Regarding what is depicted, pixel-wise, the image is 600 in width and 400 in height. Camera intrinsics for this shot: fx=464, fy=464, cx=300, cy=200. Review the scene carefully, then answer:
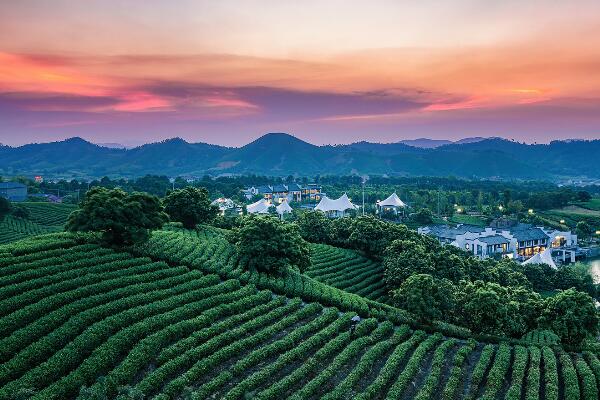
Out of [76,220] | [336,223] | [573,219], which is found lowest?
[573,219]

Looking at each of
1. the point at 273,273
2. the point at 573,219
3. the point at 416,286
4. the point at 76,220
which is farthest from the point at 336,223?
the point at 573,219

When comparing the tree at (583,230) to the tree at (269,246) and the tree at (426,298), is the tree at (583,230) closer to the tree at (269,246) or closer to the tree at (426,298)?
the tree at (426,298)

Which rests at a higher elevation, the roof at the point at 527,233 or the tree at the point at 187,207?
the tree at the point at 187,207

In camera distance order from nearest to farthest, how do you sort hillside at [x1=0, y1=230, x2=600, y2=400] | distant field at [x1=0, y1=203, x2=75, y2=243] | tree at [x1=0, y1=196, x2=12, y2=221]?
hillside at [x1=0, y1=230, x2=600, y2=400] → distant field at [x1=0, y1=203, x2=75, y2=243] → tree at [x1=0, y1=196, x2=12, y2=221]

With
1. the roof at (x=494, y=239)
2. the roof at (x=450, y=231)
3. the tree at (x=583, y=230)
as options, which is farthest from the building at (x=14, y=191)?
the tree at (x=583, y=230)

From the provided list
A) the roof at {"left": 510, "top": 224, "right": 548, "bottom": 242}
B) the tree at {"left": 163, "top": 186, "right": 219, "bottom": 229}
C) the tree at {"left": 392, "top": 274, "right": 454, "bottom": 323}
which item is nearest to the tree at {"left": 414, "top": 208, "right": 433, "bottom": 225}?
the roof at {"left": 510, "top": 224, "right": 548, "bottom": 242}

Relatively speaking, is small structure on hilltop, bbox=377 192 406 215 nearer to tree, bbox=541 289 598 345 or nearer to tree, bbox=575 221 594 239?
tree, bbox=575 221 594 239

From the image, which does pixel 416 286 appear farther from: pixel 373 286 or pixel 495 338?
pixel 373 286
